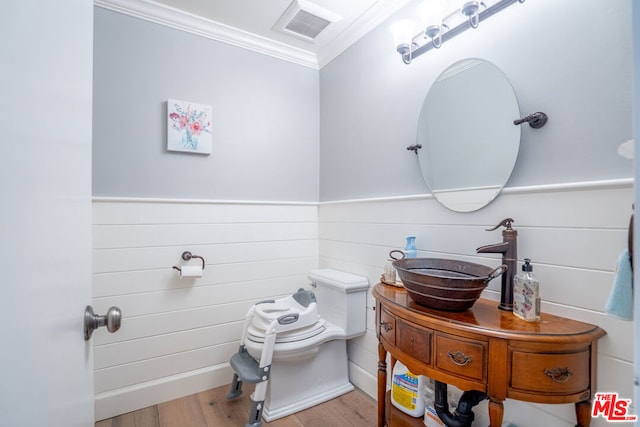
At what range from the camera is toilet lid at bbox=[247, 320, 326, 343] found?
5.49 feet

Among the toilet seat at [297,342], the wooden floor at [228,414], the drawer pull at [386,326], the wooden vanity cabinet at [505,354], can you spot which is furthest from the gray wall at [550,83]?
the wooden floor at [228,414]

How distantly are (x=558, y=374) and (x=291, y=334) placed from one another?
49.1 inches

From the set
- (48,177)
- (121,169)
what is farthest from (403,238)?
(121,169)

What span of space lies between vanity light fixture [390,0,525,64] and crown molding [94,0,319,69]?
3.42 ft

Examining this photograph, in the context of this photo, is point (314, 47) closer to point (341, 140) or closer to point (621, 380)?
point (341, 140)

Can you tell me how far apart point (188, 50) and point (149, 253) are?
1.40m

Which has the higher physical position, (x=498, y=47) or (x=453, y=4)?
(x=453, y=4)

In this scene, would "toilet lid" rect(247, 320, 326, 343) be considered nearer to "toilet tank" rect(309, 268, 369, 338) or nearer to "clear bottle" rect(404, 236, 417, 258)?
"toilet tank" rect(309, 268, 369, 338)

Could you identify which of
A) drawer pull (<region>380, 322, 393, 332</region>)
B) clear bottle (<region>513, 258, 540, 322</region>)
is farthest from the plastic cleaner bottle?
clear bottle (<region>513, 258, 540, 322</region>)

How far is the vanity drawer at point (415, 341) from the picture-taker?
3.45ft

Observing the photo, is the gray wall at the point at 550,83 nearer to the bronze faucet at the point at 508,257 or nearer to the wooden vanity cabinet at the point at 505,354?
the bronze faucet at the point at 508,257

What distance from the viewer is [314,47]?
7.76 ft

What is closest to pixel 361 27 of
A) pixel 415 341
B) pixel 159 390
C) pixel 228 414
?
pixel 415 341

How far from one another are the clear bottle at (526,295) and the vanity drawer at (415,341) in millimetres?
331
